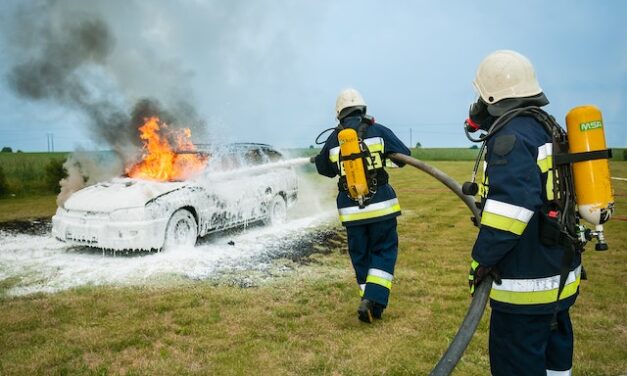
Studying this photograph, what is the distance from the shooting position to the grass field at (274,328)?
12.8 ft

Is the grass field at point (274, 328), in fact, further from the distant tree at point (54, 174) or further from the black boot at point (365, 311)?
the distant tree at point (54, 174)

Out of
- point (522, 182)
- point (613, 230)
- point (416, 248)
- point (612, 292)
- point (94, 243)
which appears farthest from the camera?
point (613, 230)

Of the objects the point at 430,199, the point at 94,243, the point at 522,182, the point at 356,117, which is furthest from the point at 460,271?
the point at 430,199

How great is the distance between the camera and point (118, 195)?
7.23 metres

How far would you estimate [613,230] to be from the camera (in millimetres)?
9305

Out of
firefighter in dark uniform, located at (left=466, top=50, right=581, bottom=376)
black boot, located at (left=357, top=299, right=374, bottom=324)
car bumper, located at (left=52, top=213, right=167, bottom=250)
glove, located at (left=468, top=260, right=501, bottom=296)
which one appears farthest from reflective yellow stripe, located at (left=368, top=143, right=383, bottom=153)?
car bumper, located at (left=52, top=213, right=167, bottom=250)

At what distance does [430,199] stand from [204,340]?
36.7ft

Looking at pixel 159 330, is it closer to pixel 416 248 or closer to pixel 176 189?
pixel 176 189

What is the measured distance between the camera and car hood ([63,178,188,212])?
7062mm

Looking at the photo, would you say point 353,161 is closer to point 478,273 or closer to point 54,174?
point 478,273

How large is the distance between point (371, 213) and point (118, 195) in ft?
14.0

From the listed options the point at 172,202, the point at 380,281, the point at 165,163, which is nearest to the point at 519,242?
the point at 380,281

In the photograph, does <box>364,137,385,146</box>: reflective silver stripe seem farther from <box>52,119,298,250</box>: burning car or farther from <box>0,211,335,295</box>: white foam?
<box>0,211,335,295</box>: white foam

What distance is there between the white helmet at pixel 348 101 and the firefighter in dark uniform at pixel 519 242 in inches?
86.8
